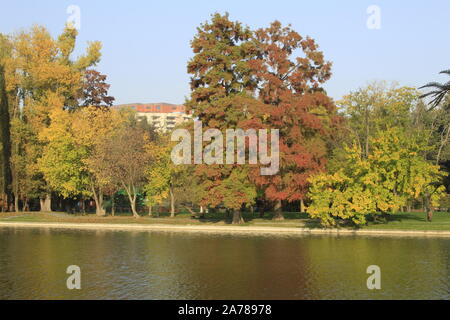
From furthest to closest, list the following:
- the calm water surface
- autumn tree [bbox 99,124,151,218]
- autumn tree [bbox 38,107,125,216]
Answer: autumn tree [bbox 38,107,125,216]
autumn tree [bbox 99,124,151,218]
the calm water surface

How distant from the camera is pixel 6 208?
6103cm

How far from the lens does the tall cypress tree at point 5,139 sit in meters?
60.8

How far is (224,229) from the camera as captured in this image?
45719 mm

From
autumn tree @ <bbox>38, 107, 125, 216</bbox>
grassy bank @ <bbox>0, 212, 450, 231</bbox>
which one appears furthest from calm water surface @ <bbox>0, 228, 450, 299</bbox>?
autumn tree @ <bbox>38, 107, 125, 216</bbox>

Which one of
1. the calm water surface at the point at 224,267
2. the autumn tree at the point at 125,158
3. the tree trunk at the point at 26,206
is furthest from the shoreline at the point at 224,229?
the tree trunk at the point at 26,206

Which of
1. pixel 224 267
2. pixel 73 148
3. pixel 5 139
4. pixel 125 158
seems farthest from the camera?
pixel 5 139

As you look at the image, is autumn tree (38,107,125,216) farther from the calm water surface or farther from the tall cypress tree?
the calm water surface

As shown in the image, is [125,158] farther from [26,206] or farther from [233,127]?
[26,206]

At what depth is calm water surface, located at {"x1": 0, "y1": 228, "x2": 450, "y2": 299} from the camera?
66.9 ft

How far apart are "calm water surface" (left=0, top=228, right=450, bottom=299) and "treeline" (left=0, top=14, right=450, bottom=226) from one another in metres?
7.48

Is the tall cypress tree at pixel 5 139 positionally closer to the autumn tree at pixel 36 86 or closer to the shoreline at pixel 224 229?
the autumn tree at pixel 36 86

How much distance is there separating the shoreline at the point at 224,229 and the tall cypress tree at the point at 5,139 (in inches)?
478

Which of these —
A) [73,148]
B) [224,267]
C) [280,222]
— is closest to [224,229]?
[280,222]

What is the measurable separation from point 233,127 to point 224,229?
9344mm
